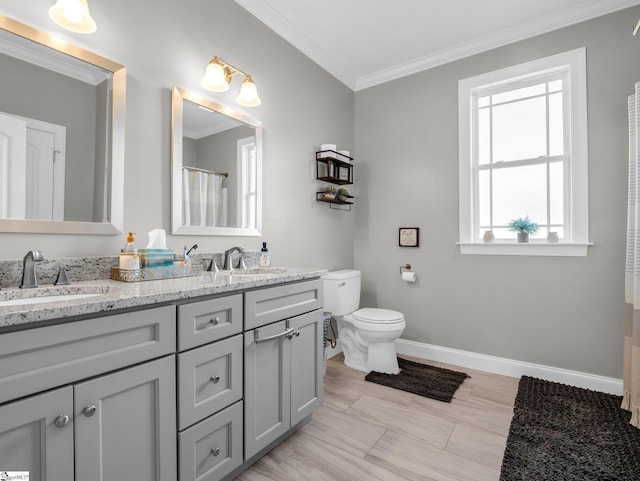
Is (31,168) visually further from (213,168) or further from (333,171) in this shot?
(333,171)

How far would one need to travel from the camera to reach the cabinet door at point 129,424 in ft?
3.11

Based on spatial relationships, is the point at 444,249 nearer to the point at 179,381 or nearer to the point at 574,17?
the point at 574,17

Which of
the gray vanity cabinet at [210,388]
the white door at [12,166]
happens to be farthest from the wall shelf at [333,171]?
the white door at [12,166]

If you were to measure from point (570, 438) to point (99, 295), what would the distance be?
2345 millimetres

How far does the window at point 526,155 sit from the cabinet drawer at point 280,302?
→ 1.61 metres

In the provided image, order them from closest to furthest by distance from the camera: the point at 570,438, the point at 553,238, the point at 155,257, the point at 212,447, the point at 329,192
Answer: the point at 212,447
the point at 155,257
the point at 570,438
the point at 553,238
the point at 329,192

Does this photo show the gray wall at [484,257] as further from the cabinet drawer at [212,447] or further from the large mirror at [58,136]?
the large mirror at [58,136]

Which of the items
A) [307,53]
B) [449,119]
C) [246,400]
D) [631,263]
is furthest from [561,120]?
[246,400]

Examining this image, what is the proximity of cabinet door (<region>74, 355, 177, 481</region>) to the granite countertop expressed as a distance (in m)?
0.22

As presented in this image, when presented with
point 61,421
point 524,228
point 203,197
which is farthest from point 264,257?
point 524,228

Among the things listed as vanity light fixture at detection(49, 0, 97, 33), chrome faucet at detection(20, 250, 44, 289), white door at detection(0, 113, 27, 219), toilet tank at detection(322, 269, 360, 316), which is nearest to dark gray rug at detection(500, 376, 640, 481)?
toilet tank at detection(322, 269, 360, 316)

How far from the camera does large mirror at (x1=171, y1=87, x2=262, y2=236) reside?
6.03 ft

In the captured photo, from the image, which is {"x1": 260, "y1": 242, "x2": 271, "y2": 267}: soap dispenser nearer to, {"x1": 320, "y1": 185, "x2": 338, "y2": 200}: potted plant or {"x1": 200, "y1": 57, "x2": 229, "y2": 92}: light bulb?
{"x1": 320, "y1": 185, "x2": 338, "y2": 200}: potted plant

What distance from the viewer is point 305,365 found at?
70.7 inches
